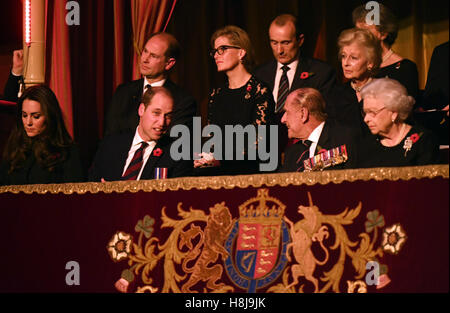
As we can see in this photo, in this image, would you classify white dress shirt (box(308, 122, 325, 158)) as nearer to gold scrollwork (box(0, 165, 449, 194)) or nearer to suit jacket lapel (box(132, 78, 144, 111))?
gold scrollwork (box(0, 165, 449, 194))

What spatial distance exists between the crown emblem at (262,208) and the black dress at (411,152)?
0.61 m

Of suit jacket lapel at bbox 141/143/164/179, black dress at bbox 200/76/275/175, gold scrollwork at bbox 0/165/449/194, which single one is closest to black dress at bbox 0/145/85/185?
gold scrollwork at bbox 0/165/449/194

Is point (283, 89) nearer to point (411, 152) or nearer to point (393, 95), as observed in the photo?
point (393, 95)

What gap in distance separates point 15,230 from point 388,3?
318cm

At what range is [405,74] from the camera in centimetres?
536

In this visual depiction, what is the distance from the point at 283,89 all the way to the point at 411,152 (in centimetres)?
120

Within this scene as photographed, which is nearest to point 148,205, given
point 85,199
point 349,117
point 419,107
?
point 85,199

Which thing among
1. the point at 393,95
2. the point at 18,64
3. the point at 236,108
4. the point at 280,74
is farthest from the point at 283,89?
the point at 18,64

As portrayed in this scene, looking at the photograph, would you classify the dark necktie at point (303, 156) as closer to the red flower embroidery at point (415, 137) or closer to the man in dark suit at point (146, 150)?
the red flower embroidery at point (415, 137)

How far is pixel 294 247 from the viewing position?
5.09 metres

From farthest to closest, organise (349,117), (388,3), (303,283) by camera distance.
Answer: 1. (388,3)
2. (349,117)
3. (303,283)

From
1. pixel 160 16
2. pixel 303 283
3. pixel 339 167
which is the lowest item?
pixel 303 283

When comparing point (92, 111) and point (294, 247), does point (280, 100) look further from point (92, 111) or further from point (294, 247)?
point (92, 111)

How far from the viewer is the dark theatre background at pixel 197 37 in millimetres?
6246
